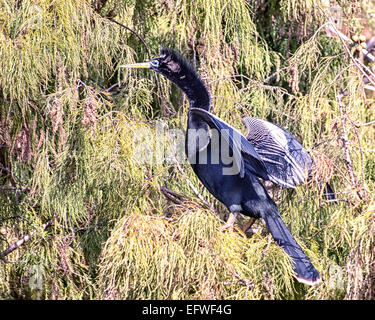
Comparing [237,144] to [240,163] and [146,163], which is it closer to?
[240,163]

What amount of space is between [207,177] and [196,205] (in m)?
0.20

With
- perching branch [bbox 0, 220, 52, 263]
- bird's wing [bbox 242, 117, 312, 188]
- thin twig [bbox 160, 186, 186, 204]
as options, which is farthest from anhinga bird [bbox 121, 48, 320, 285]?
perching branch [bbox 0, 220, 52, 263]

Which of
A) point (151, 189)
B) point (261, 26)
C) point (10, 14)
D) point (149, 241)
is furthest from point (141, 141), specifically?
point (261, 26)

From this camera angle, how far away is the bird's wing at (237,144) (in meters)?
2.60

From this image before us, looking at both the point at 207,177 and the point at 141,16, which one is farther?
the point at 141,16

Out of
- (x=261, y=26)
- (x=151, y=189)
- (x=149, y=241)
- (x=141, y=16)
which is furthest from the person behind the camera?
(x=261, y=26)

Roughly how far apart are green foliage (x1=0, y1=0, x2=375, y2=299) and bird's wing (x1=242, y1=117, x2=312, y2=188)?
8cm

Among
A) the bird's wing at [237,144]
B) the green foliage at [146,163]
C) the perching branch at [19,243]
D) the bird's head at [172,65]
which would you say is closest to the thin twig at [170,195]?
the green foliage at [146,163]

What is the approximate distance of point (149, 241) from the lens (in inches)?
100

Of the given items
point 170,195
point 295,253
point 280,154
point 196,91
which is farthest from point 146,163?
point 295,253

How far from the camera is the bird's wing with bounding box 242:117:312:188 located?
9.17ft

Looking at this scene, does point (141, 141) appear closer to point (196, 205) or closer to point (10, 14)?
point (196, 205)

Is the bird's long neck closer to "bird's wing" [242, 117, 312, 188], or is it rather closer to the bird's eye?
the bird's eye

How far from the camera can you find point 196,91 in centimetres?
281
